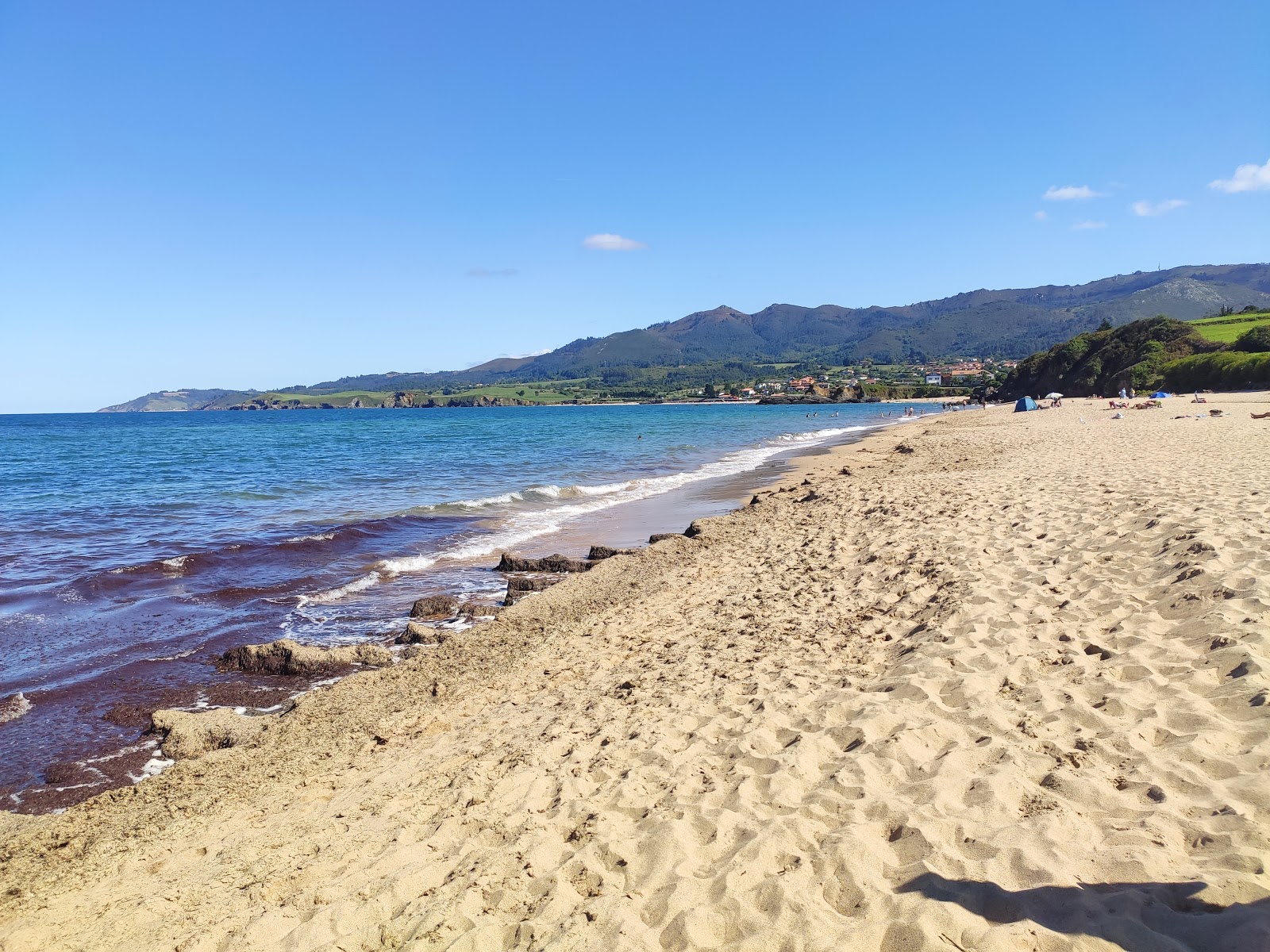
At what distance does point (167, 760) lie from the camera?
674 cm

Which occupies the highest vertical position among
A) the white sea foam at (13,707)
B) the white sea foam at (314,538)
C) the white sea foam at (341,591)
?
the white sea foam at (314,538)

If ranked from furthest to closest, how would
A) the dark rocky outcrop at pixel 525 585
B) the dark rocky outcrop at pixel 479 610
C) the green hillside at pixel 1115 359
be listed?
the green hillside at pixel 1115 359, the dark rocky outcrop at pixel 525 585, the dark rocky outcrop at pixel 479 610

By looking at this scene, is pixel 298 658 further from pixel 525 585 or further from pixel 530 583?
pixel 530 583

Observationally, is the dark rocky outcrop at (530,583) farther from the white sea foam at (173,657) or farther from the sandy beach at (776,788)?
the white sea foam at (173,657)

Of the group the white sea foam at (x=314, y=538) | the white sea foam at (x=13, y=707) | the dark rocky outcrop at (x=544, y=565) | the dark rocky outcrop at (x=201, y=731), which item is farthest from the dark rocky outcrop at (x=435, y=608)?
the white sea foam at (x=314, y=538)

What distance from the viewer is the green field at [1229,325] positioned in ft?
227

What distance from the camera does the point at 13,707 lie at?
7941 mm

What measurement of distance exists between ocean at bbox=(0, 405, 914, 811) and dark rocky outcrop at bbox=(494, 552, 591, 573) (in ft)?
1.13

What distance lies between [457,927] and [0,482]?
125 ft

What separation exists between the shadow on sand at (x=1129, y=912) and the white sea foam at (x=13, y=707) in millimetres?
9314

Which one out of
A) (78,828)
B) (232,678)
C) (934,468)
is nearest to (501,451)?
(934,468)

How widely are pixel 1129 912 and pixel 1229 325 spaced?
101118mm

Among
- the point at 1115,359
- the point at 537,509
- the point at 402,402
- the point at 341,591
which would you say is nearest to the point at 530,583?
the point at 341,591

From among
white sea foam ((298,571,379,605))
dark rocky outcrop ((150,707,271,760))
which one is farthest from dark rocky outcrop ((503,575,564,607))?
dark rocky outcrop ((150,707,271,760))
